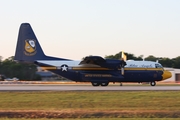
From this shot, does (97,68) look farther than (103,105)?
Yes

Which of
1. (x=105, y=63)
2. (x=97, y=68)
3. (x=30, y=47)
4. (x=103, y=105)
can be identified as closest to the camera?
(x=103, y=105)

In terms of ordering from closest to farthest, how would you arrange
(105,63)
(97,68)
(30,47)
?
1. (105,63)
2. (97,68)
3. (30,47)

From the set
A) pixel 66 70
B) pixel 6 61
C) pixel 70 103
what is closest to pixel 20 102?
pixel 70 103

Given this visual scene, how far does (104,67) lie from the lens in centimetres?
5244

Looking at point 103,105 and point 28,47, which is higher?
point 28,47

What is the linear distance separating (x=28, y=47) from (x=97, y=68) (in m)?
9.32

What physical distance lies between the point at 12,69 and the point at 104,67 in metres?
43.1

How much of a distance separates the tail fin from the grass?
2143cm

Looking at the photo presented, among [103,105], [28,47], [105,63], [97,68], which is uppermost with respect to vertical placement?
[28,47]

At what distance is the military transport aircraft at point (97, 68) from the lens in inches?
2056

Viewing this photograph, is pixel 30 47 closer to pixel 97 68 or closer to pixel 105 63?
pixel 97 68

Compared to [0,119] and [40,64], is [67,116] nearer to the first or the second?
[0,119]

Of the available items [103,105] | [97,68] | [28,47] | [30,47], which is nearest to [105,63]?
[97,68]

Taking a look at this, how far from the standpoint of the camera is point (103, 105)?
2770cm
